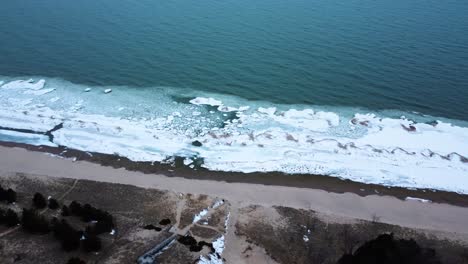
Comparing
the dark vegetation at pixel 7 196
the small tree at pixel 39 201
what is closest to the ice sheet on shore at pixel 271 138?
the small tree at pixel 39 201

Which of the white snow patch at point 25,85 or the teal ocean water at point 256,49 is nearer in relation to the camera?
the white snow patch at point 25,85

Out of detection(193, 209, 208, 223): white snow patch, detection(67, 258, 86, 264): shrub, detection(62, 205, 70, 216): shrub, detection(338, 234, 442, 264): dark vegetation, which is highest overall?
detection(338, 234, 442, 264): dark vegetation

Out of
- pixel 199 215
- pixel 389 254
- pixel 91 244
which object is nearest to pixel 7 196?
pixel 91 244

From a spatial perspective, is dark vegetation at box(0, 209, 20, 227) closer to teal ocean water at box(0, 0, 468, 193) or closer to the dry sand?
the dry sand

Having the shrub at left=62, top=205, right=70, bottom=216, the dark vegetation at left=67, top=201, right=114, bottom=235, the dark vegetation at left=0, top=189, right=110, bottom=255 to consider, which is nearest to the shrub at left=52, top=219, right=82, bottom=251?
the dark vegetation at left=0, top=189, right=110, bottom=255

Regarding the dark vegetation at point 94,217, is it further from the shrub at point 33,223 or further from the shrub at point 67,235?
the shrub at point 33,223

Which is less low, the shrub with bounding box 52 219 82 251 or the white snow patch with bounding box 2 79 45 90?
the white snow patch with bounding box 2 79 45 90

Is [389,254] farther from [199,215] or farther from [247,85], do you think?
[247,85]
